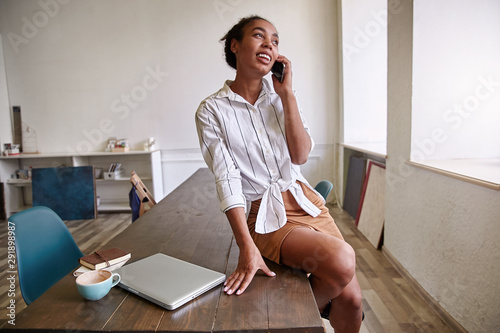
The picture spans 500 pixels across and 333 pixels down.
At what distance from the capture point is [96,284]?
3.33 ft

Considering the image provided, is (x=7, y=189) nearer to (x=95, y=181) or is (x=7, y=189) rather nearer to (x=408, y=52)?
(x=95, y=181)

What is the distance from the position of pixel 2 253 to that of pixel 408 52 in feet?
13.5

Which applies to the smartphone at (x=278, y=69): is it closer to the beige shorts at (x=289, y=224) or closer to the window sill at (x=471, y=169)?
the beige shorts at (x=289, y=224)

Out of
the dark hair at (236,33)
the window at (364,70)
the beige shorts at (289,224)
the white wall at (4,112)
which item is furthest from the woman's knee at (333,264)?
the white wall at (4,112)

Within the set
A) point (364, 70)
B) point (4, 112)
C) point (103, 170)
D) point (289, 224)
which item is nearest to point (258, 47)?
Answer: point (289, 224)

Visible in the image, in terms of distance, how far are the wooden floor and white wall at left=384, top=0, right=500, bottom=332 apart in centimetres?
12

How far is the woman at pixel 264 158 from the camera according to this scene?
1298 mm

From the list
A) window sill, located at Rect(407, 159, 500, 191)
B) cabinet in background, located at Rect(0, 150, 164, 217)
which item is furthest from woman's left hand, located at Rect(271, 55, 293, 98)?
cabinet in background, located at Rect(0, 150, 164, 217)

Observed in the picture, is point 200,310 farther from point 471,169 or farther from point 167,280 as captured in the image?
point 471,169

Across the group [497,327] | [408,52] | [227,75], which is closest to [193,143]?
[227,75]

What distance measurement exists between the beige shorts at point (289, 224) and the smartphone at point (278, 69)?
0.45 metres

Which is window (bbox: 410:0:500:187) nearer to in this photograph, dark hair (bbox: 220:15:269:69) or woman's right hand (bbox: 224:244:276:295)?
dark hair (bbox: 220:15:269:69)

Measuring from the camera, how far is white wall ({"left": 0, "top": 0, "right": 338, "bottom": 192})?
484cm

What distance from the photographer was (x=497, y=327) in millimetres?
1663
